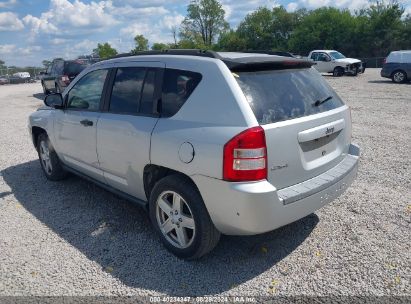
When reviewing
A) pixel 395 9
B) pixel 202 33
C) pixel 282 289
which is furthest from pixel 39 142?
pixel 202 33

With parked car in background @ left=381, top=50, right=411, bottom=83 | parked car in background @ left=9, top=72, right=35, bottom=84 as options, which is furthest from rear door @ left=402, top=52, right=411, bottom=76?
parked car in background @ left=9, top=72, right=35, bottom=84

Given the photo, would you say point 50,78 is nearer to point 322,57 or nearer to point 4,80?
point 322,57

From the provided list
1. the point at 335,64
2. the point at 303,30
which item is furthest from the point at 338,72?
the point at 303,30

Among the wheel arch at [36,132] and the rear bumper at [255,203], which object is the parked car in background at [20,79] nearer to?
the wheel arch at [36,132]

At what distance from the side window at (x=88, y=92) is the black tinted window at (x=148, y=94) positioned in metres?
0.83

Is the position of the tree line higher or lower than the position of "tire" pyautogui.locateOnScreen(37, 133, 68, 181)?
higher

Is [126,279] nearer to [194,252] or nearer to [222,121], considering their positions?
[194,252]

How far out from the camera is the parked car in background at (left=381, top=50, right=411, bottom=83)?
60.2 ft

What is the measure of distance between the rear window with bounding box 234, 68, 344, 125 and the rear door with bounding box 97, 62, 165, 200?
3.14 ft

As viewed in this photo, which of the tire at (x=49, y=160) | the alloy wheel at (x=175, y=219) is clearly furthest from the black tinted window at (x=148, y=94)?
the tire at (x=49, y=160)

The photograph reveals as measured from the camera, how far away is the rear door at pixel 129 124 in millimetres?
3488

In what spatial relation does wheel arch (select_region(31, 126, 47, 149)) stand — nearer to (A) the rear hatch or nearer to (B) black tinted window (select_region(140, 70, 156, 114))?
(B) black tinted window (select_region(140, 70, 156, 114))

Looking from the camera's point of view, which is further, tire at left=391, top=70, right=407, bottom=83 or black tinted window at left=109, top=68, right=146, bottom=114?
tire at left=391, top=70, right=407, bottom=83

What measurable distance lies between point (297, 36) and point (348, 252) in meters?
55.1
